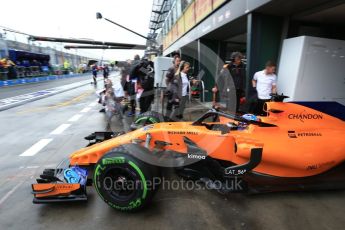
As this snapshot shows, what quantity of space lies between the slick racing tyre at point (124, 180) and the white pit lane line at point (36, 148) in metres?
2.40

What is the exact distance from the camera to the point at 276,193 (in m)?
3.10

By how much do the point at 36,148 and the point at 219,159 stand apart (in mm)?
3509

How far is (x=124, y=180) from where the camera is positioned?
276 centimetres

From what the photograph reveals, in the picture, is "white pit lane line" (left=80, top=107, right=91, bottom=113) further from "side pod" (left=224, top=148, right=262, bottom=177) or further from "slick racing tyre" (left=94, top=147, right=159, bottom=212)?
"side pod" (left=224, top=148, right=262, bottom=177)

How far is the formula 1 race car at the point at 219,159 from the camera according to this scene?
2.75m

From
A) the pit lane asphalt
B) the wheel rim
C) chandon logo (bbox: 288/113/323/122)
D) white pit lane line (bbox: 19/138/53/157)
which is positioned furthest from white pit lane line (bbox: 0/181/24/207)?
chandon logo (bbox: 288/113/323/122)

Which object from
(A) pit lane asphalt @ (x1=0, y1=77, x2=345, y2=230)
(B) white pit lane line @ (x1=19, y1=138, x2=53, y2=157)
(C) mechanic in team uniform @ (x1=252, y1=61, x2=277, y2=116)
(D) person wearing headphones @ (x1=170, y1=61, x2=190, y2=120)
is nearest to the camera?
(A) pit lane asphalt @ (x1=0, y1=77, x2=345, y2=230)

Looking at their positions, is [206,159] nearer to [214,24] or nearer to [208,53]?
[214,24]

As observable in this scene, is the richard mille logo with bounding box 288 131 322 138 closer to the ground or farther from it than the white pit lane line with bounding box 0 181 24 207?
farther from it

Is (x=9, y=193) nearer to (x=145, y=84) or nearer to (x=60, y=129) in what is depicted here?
(x=60, y=129)

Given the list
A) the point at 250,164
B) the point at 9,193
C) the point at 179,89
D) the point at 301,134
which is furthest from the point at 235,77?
the point at 9,193

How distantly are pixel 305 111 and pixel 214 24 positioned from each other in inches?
220

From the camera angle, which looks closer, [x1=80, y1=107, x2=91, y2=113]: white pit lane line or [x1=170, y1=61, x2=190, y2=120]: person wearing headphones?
[x1=170, y1=61, x2=190, y2=120]: person wearing headphones

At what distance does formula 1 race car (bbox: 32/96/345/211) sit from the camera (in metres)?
2.75
